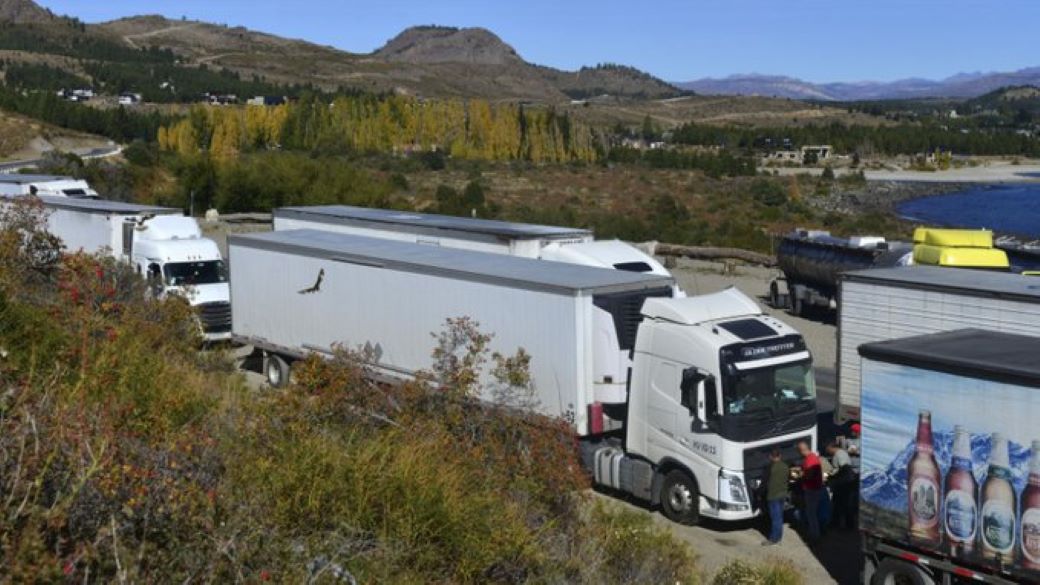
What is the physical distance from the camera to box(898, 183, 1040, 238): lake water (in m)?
85.5

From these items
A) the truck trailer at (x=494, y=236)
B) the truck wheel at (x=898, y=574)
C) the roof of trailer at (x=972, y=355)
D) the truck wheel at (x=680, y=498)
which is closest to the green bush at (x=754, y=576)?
the truck wheel at (x=898, y=574)

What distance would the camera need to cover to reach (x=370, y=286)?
64.2ft

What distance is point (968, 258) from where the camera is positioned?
74.1ft

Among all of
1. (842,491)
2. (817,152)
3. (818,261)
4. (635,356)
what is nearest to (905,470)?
(842,491)

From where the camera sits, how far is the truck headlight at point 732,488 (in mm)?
14492

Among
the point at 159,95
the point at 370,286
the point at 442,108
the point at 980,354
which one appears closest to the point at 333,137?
the point at 442,108

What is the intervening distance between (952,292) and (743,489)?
384cm

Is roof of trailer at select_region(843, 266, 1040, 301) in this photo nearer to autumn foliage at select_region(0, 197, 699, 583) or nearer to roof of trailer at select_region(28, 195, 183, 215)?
autumn foliage at select_region(0, 197, 699, 583)

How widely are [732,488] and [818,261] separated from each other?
18.4 meters

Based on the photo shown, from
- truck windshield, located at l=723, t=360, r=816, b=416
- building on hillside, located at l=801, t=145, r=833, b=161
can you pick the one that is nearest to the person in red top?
truck windshield, located at l=723, t=360, r=816, b=416

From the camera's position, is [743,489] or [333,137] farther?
[333,137]

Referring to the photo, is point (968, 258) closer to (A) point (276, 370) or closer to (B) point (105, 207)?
(A) point (276, 370)

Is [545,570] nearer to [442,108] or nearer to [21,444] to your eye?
[21,444]

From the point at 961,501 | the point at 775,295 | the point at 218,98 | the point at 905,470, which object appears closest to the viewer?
the point at 961,501
